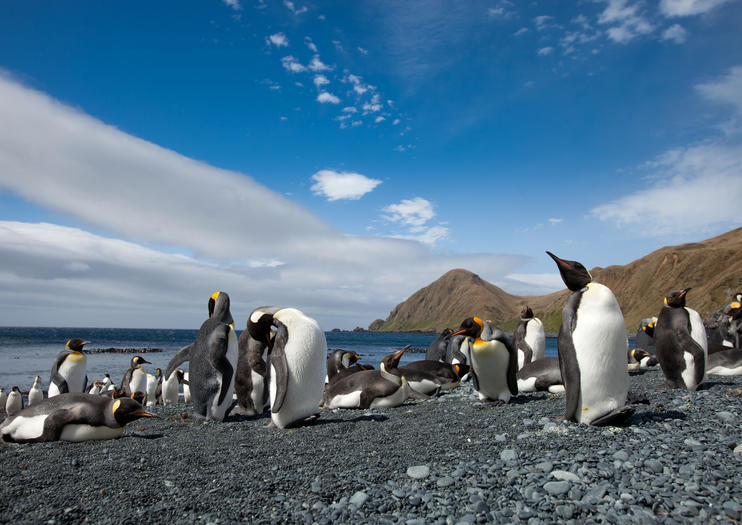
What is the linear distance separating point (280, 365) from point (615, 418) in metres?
4.15

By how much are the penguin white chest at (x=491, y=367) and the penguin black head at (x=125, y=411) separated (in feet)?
16.3

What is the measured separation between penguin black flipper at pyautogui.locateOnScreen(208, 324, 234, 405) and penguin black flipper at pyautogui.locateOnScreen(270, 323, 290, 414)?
4.60 ft

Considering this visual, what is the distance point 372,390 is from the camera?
859 centimetres

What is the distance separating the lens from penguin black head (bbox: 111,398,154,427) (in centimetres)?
651

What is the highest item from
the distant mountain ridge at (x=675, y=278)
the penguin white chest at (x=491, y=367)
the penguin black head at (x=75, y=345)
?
the distant mountain ridge at (x=675, y=278)

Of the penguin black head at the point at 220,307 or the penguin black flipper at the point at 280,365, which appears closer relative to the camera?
the penguin black flipper at the point at 280,365

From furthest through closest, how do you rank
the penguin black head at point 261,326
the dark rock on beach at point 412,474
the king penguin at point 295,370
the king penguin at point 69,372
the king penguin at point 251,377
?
the king penguin at point 69,372 < the king penguin at point 251,377 < the penguin black head at point 261,326 < the king penguin at point 295,370 < the dark rock on beach at point 412,474

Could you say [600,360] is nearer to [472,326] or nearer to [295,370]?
[472,326]

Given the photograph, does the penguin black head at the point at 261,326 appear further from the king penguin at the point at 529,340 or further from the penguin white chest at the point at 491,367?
the king penguin at the point at 529,340

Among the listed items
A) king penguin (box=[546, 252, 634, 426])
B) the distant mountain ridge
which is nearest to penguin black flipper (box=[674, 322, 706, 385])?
king penguin (box=[546, 252, 634, 426])

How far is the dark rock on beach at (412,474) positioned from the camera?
339cm

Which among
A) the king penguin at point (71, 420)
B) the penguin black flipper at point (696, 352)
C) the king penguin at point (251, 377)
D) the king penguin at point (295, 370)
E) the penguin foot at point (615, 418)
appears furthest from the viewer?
the king penguin at point (251, 377)

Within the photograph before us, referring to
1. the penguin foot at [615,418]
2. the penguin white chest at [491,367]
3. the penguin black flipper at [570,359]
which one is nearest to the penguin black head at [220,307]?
the penguin white chest at [491,367]

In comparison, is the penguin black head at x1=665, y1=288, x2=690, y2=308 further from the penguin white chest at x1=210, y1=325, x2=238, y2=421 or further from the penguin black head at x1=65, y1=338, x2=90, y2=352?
the penguin black head at x1=65, y1=338, x2=90, y2=352
